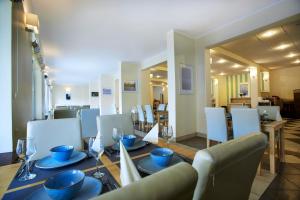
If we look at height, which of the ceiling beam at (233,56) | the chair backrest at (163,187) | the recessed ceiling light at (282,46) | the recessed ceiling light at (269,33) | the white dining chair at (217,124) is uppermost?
the recessed ceiling light at (269,33)

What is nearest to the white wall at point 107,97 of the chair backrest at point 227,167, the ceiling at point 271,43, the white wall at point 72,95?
the white wall at point 72,95

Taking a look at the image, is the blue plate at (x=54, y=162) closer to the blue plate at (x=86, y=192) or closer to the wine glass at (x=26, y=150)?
the wine glass at (x=26, y=150)

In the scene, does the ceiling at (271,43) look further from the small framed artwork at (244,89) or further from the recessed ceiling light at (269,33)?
the small framed artwork at (244,89)

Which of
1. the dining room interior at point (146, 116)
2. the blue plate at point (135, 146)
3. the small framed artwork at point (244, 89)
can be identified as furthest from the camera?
the small framed artwork at point (244, 89)

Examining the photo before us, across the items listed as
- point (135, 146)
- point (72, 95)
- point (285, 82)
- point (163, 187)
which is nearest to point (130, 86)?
point (135, 146)

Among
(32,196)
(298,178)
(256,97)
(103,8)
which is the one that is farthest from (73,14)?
(256,97)

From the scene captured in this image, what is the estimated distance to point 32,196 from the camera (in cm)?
61

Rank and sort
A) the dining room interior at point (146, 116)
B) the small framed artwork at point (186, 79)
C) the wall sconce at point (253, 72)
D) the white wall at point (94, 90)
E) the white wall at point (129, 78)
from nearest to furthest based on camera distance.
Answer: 1. the dining room interior at point (146, 116)
2. the small framed artwork at point (186, 79)
3. the white wall at point (129, 78)
4. the wall sconce at point (253, 72)
5. the white wall at point (94, 90)

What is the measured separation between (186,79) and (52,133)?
321 cm

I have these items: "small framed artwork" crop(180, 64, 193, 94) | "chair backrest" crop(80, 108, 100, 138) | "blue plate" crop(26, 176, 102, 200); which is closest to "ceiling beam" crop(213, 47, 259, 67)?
"small framed artwork" crop(180, 64, 193, 94)

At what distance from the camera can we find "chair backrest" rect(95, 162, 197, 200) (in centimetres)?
28

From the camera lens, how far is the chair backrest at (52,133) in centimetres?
129

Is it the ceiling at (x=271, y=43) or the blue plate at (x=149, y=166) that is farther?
the ceiling at (x=271, y=43)

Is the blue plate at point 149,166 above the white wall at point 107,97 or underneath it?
underneath
